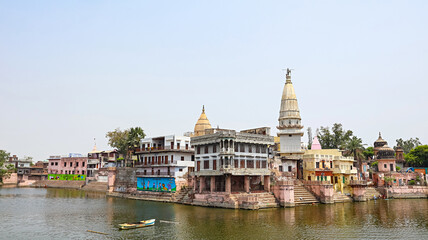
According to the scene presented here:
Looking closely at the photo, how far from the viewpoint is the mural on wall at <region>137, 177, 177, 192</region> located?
187 ft

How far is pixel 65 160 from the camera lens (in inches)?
3971

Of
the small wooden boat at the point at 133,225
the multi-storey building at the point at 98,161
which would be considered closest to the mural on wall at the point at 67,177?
the multi-storey building at the point at 98,161

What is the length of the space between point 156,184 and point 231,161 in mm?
18002

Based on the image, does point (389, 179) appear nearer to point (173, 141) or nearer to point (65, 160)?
point (173, 141)

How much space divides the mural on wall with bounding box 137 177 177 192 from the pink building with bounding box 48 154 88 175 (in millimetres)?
39312

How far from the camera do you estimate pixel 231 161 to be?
46875 mm

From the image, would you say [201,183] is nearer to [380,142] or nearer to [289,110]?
[289,110]

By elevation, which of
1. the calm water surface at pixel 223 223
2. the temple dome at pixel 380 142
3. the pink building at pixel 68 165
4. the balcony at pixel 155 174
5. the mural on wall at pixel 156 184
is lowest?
the calm water surface at pixel 223 223

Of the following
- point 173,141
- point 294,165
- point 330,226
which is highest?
point 173,141

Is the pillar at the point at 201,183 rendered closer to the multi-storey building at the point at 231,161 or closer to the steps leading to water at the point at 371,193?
the multi-storey building at the point at 231,161

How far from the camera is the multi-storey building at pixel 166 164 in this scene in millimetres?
57297

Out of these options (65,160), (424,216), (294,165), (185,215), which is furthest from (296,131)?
(65,160)

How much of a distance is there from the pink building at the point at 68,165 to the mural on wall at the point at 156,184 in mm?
39312

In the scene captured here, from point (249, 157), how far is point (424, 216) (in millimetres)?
21144
